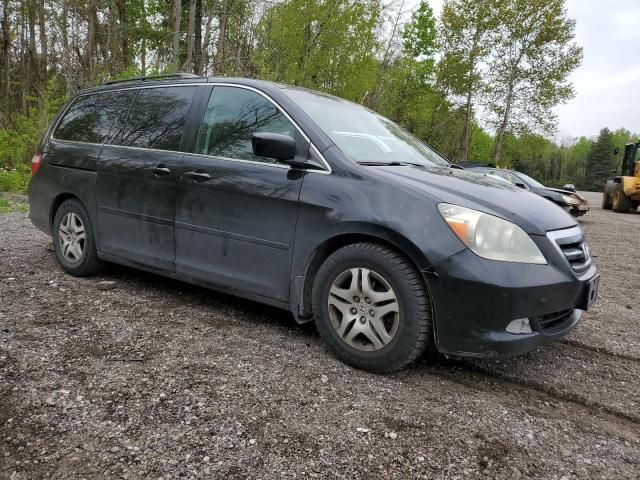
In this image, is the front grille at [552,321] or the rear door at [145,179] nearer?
the front grille at [552,321]

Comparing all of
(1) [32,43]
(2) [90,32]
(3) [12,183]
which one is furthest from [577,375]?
(1) [32,43]

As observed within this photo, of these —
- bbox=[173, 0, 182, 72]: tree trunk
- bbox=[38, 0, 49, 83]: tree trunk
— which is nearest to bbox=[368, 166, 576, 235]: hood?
bbox=[173, 0, 182, 72]: tree trunk

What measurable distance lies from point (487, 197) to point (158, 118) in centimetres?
257

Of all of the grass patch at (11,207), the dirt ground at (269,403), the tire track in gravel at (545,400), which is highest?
the tire track in gravel at (545,400)

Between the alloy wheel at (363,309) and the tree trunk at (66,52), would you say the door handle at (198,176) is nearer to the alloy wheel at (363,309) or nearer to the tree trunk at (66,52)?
the alloy wheel at (363,309)

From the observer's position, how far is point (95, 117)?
4.27 metres

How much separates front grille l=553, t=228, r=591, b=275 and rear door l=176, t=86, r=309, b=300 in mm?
1523

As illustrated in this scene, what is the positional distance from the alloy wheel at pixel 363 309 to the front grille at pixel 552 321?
0.73m

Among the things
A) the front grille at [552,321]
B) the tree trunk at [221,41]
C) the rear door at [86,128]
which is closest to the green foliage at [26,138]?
the tree trunk at [221,41]

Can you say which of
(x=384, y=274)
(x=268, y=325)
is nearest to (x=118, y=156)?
(x=268, y=325)

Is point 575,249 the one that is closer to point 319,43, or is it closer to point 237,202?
point 237,202

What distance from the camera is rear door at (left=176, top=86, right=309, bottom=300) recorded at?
9.81 feet

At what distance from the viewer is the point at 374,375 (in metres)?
2.68

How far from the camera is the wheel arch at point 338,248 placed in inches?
99.1
